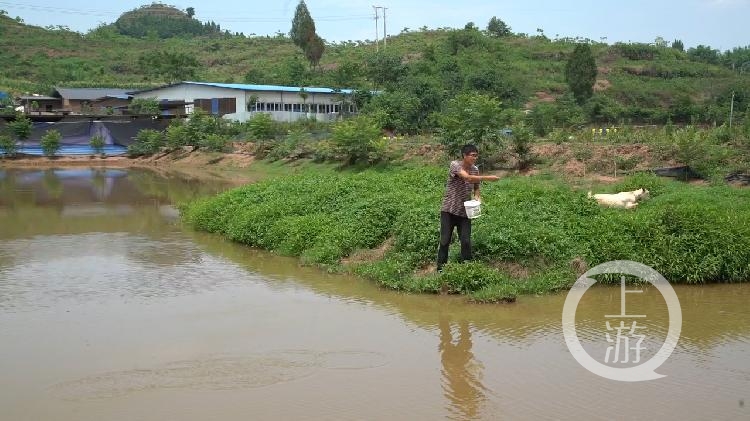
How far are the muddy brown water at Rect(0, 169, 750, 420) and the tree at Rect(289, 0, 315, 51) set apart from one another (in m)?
49.1

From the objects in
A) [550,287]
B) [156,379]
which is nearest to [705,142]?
[550,287]

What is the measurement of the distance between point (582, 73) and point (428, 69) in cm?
985

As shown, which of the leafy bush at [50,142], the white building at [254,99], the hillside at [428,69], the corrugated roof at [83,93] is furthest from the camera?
the corrugated roof at [83,93]

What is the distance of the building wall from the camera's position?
41531mm

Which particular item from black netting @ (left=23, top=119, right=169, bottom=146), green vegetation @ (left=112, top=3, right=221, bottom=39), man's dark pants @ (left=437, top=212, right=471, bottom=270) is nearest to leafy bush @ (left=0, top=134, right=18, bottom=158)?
black netting @ (left=23, top=119, right=169, bottom=146)

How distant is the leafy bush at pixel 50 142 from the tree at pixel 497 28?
4670 centimetres

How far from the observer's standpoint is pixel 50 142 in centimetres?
3534

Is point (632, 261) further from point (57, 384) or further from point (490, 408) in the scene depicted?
point (57, 384)

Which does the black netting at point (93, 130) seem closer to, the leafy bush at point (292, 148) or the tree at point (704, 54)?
the leafy bush at point (292, 148)

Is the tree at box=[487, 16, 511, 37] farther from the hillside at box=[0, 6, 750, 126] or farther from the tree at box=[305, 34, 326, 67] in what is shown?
the tree at box=[305, 34, 326, 67]

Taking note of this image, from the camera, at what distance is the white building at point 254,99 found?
41469mm

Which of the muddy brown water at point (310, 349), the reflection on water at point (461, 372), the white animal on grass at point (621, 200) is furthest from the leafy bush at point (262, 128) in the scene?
the reflection on water at point (461, 372)

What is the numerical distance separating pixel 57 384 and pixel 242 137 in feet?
102

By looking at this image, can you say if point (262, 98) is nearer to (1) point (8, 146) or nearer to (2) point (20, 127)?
(2) point (20, 127)
